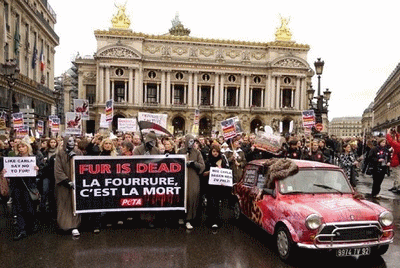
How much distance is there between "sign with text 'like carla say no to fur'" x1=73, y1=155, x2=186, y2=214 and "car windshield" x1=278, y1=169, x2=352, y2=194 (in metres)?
2.38

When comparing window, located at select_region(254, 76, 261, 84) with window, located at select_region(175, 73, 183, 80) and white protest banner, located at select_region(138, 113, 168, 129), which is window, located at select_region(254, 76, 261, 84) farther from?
white protest banner, located at select_region(138, 113, 168, 129)

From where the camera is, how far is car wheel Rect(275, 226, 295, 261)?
20.4 ft

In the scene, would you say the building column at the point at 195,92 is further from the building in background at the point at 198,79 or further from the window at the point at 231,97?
the window at the point at 231,97

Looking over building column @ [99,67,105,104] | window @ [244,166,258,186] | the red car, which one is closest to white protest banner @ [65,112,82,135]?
window @ [244,166,258,186]

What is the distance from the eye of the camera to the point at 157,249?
7.05 m

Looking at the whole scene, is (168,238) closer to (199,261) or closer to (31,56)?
(199,261)

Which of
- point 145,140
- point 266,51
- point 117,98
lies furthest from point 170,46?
point 145,140

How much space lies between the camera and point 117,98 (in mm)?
64938

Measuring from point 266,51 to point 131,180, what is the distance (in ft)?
202

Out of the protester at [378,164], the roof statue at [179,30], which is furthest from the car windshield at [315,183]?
the roof statue at [179,30]

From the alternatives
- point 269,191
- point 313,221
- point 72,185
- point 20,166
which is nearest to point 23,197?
point 20,166

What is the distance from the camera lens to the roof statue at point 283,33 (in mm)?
67875

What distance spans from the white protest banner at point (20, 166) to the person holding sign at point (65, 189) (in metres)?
0.45

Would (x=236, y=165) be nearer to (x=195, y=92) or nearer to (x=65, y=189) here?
(x=65, y=189)
